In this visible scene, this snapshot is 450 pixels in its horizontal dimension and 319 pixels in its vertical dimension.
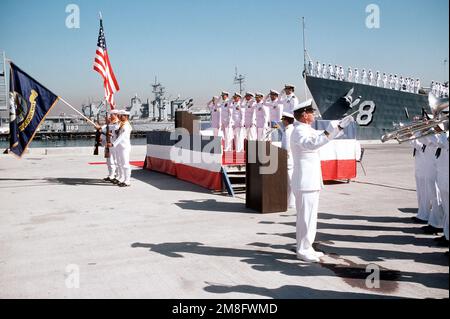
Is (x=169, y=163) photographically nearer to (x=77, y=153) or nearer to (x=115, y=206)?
(x=115, y=206)

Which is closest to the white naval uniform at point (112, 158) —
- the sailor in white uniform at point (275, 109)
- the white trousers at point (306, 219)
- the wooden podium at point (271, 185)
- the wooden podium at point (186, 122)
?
the wooden podium at point (186, 122)

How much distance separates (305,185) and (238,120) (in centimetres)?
896

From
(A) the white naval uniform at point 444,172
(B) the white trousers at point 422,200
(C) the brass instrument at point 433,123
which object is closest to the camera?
(C) the brass instrument at point 433,123

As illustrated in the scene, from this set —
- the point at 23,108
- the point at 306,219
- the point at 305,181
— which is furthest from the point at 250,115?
the point at 306,219

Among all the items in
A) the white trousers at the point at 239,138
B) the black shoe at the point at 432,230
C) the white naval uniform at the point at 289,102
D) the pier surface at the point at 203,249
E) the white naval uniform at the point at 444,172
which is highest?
the white naval uniform at the point at 289,102

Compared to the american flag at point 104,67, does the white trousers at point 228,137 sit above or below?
below

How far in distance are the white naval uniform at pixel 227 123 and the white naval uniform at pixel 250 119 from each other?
0.79 m

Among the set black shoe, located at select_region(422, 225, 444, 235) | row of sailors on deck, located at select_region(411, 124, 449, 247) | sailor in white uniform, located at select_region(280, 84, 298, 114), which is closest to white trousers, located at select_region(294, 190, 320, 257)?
row of sailors on deck, located at select_region(411, 124, 449, 247)

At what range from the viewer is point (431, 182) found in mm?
6062

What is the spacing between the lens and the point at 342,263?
456 cm

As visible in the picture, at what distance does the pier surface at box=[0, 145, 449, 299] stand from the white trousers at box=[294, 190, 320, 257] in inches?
7.7

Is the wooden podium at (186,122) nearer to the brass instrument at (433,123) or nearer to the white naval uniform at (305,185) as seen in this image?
the brass instrument at (433,123)

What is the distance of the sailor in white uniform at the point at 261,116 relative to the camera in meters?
12.1
